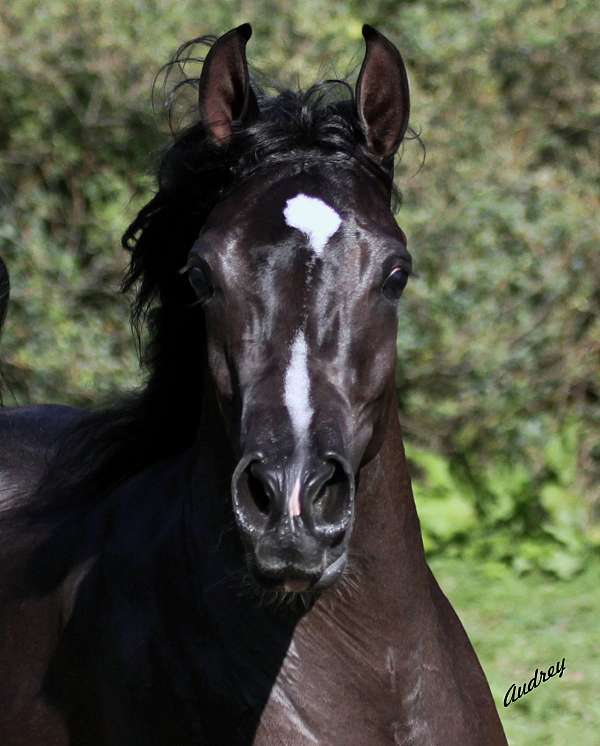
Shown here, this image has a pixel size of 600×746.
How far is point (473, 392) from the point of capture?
7.82 metres

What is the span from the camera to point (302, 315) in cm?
262

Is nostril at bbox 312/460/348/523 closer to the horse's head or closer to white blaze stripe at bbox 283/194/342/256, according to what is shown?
the horse's head

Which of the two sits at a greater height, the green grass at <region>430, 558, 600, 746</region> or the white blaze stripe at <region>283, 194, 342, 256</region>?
the green grass at <region>430, 558, 600, 746</region>

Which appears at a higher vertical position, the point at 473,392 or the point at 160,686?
the point at 473,392

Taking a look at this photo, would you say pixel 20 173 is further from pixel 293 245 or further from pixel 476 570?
pixel 293 245

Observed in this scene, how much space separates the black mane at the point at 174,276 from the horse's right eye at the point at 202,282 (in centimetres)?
27

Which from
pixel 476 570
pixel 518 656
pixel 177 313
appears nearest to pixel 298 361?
pixel 177 313

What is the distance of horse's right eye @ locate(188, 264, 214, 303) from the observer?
9.04 ft

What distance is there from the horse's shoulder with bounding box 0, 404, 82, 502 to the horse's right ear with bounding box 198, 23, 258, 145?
49.4 inches

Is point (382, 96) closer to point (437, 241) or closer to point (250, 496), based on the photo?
point (250, 496)

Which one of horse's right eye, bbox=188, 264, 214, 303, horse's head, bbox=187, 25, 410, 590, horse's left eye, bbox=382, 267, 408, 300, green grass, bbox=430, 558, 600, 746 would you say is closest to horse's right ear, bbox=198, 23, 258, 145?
horse's head, bbox=187, 25, 410, 590

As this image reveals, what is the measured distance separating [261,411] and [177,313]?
2.56 feet

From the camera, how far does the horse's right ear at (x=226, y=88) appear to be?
114 inches

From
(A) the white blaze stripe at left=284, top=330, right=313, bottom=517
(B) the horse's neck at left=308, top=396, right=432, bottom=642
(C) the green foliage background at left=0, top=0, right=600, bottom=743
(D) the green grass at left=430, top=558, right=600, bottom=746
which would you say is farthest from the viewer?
(C) the green foliage background at left=0, top=0, right=600, bottom=743
